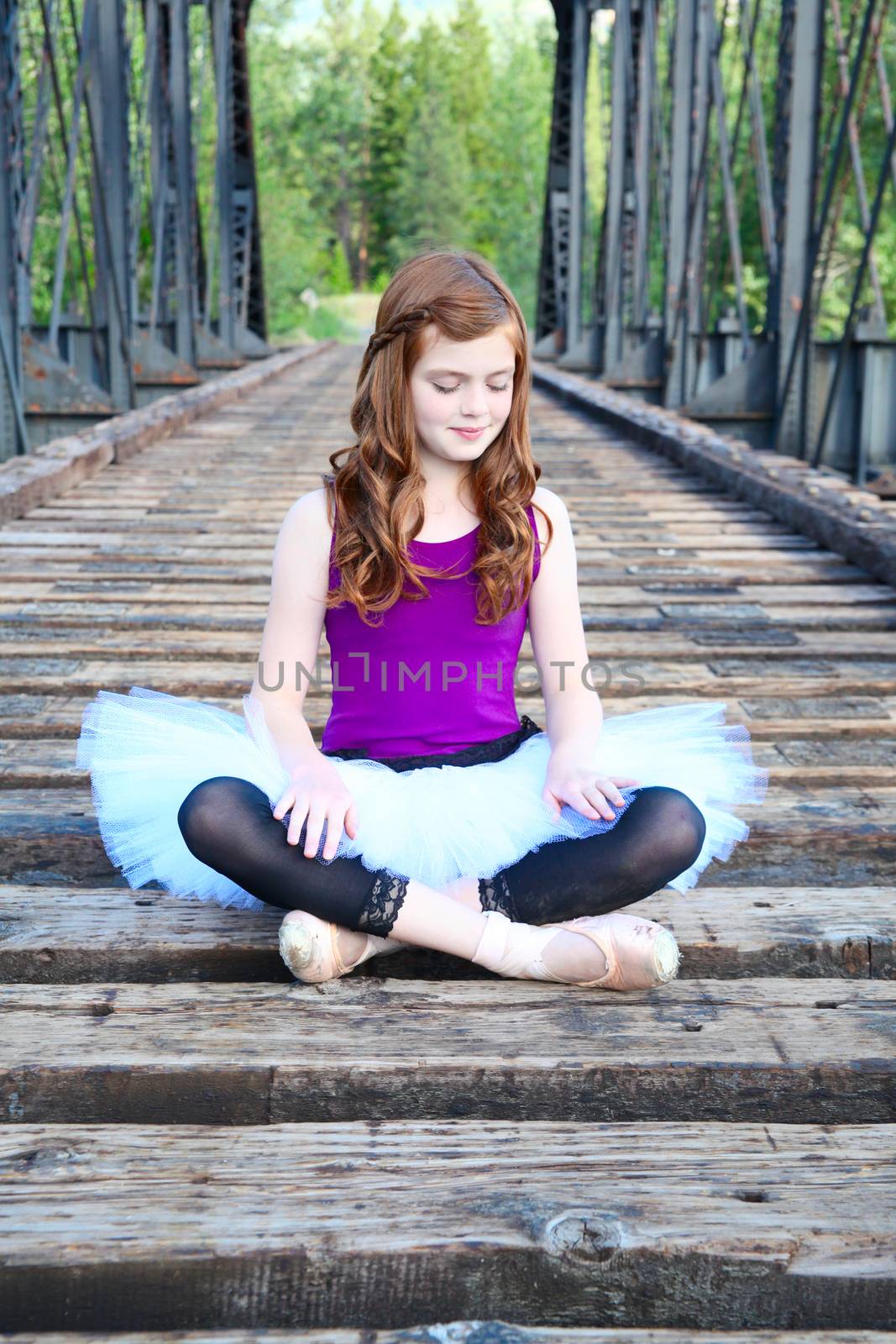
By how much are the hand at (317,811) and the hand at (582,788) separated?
0.29 metres

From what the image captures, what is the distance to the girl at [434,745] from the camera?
6.15 feet

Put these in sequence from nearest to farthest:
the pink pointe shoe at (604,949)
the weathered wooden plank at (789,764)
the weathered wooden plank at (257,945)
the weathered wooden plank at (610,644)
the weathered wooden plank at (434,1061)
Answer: the weathered wooden plank at (434,1061), the pink pointe shoe at (604,949), the weathered wooden plank at (257,945), the weathered wooden plank at (789,764), the weathered wooden plank at (610,644)

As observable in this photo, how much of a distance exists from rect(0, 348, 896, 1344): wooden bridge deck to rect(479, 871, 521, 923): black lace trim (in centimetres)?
9

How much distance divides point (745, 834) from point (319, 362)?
53.5 ft

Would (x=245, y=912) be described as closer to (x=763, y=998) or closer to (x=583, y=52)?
(x=763, y=998)

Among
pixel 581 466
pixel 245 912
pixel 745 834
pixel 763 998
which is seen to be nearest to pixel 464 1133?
pixel 763 998

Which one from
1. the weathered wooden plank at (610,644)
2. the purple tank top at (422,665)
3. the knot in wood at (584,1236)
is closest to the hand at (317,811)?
the purple tank top at (422,665)

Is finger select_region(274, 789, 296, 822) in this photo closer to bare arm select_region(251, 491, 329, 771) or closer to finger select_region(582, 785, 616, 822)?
bare arm select_region(251, 491, 329, 771)

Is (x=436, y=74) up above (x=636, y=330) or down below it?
above

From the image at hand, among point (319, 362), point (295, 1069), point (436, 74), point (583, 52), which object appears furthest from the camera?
point (436, 74)

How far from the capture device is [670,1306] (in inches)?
50.4

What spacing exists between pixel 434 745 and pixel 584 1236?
0.99 metres

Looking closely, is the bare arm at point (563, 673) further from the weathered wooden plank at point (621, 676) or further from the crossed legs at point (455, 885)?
the weathered wooden plank at point (621, 676)

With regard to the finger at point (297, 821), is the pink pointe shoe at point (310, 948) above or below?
below
